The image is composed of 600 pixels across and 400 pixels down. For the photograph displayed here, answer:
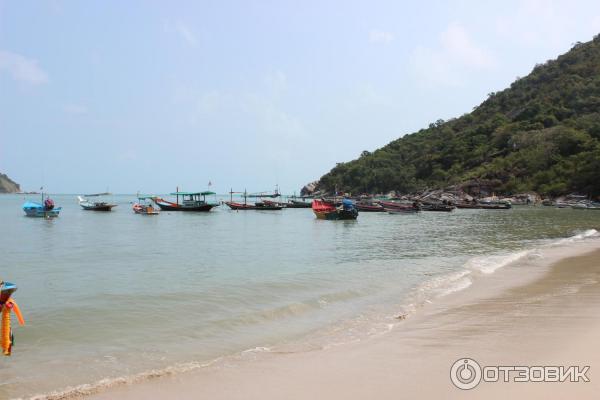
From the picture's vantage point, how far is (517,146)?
282ft

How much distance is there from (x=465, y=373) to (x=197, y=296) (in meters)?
7.83

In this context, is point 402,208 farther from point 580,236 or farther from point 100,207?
point 100,207

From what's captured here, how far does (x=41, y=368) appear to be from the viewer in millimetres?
6855

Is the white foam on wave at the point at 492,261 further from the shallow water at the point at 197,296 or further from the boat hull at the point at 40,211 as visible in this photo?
the boat hull at the point at 40,211

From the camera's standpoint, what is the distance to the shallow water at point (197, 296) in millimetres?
7430

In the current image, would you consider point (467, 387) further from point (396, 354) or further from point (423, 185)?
point (423, 185)

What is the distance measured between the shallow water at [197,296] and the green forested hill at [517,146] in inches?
2260

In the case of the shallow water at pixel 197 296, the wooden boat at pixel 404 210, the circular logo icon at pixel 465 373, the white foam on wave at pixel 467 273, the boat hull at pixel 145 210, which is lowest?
the shallow water at pixel 197 296

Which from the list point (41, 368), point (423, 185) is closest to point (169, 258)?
point (41, 368)

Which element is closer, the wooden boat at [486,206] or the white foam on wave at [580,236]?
the white foam on wave at [580,236]

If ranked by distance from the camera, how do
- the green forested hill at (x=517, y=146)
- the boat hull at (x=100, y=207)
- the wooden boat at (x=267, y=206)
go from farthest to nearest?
the green forested hill at (x=517, y=146) → the wooden boat at (x=267, y=206) → the boat hull at (x=100, y=207)

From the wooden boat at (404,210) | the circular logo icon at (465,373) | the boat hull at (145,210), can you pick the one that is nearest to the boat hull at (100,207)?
the boat hull at (145,210)

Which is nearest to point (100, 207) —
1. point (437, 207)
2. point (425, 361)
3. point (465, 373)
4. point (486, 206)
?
point (437, 207)
